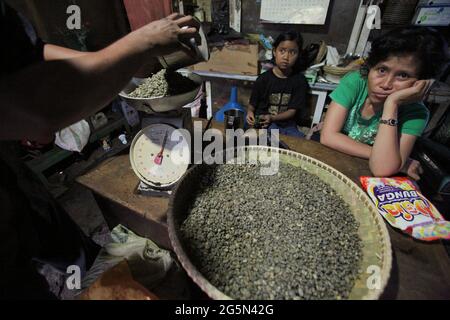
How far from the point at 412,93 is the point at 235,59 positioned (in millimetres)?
1825

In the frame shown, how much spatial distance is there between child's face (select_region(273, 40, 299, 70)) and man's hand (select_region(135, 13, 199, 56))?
5.56 feet

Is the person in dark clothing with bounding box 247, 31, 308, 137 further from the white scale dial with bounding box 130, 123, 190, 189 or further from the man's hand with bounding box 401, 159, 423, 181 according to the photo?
the white scale dial with bounding box 130, 123, 190, 189

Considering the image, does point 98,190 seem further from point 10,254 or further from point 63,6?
point 63,6

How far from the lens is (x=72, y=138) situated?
7.10 feet

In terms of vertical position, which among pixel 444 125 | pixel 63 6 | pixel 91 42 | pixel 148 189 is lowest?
pixel 444 125

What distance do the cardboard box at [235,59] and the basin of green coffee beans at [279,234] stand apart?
5.87ft

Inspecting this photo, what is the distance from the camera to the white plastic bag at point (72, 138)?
2.12 meters

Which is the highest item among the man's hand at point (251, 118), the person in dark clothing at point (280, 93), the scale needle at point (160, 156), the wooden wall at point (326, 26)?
the wooden wall at point (326, 26)

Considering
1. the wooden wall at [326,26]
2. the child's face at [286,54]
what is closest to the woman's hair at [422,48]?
the child's face at [286,54]

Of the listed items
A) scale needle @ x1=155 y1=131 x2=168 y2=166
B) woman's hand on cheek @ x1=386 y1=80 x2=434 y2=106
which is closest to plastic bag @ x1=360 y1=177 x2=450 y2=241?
woman's hand on cheek @ x1=386 y1=80 x2=434 y2=106

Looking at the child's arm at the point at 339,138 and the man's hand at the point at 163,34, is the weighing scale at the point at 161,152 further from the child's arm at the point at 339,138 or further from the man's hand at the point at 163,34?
the child's arm at the point at 339,138

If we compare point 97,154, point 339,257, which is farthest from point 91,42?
point 339,257
